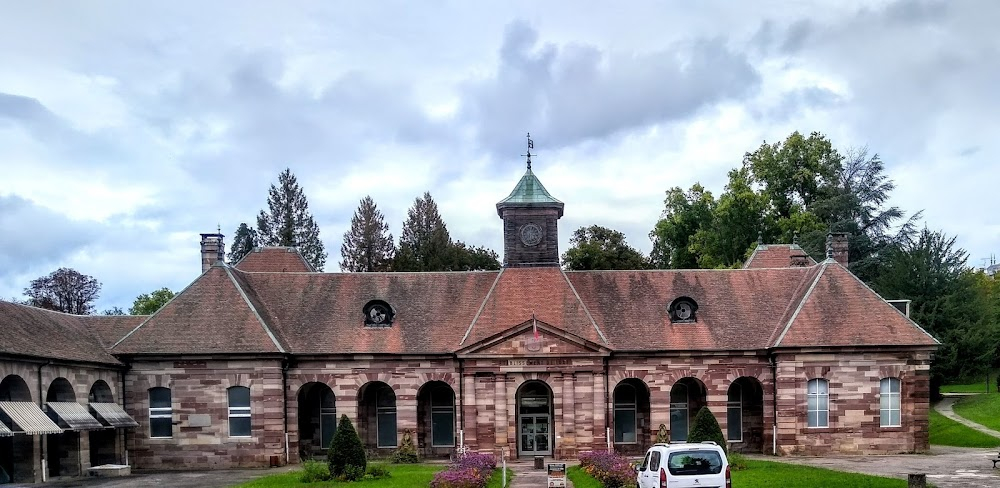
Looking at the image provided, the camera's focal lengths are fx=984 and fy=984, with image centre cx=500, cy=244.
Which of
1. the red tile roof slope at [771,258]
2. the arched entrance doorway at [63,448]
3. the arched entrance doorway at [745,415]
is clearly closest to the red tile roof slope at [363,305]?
the arched entrance doorway at [63,448]

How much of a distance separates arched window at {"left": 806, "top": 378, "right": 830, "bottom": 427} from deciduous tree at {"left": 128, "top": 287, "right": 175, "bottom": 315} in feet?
228

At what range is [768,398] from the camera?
45.3m

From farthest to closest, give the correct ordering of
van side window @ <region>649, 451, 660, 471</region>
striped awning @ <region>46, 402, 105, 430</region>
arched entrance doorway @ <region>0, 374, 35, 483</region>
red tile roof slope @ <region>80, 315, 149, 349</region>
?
red tile roof slope @ <region>80, 315, 149, 349</region> < striped awning @ <region>46, 402, 105, 430</region> < arched entrance doorway @ <region>0, 374, 35, 483</region> < van side window @ <region>649, 451, 660, 471</region>

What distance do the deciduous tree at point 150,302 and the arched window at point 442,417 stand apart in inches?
2233

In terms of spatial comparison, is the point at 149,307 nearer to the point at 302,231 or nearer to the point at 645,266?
the point at 302,231

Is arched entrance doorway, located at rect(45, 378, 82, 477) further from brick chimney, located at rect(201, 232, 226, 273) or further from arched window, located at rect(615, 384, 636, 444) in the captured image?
arched window, located at rect(615, 384, 636, 444)

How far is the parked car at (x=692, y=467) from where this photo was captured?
24219mm

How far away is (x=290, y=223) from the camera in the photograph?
97375mm

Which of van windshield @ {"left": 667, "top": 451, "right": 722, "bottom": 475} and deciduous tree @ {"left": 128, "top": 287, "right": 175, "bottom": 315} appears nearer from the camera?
van windshield @ {"left": 667, "top": 451, "right": 722, "bottom": 475}

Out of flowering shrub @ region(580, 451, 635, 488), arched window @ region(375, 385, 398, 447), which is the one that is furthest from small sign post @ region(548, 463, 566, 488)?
arched window @ region(375, 385, 398, 447)

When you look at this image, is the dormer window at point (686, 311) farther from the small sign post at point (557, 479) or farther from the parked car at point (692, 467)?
the parked car at point (692, 467)

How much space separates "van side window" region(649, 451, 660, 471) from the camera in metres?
25.3

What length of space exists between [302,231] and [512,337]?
56.9 metres

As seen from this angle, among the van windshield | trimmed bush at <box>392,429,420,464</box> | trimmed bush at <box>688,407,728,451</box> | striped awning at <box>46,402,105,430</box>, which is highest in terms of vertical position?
the van windshield
